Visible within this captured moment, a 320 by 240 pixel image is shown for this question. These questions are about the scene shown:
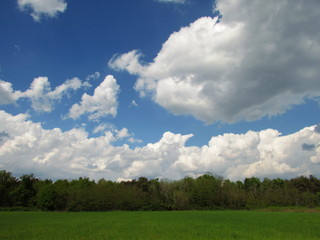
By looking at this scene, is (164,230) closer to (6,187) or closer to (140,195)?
(140,195)

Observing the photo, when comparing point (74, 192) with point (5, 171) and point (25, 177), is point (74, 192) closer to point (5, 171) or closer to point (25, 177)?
point (25, 177)

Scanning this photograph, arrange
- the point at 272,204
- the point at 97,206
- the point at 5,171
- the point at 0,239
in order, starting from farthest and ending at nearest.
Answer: the point at 5,171 → the point at 272,204 → the point at 97,206 → the point at 0,239

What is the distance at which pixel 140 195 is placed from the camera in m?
98.8

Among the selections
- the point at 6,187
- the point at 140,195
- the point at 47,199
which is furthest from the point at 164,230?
the point at 6,187

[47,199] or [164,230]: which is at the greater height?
[47,199]

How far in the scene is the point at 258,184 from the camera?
433 feet

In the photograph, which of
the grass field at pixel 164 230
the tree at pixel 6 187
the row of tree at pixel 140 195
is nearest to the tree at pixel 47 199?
the row of tree at pixel 140 195

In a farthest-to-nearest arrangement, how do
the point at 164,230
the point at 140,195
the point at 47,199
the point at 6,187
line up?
the point at 6,187 < the point at 140,195 < the point at 47,199 < the point at 164,230

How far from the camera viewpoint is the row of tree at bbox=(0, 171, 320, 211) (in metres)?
92.2

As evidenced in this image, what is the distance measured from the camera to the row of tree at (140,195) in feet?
302

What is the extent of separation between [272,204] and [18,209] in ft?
309

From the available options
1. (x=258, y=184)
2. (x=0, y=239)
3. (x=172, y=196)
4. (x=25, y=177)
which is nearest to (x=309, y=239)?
(x=0, y=239)

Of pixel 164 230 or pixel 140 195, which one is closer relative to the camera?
pixel 164 230

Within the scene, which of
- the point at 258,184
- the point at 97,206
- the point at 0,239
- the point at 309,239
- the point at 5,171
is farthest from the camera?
the point at 258,184
